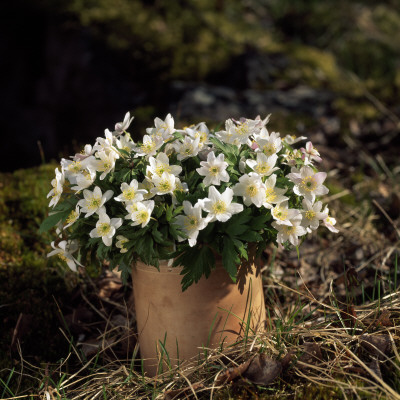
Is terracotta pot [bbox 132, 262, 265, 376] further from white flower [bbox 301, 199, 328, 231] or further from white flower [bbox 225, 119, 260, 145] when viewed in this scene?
white flower [bbox 225, 119, 260, 145]

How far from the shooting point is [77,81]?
6.02 meters

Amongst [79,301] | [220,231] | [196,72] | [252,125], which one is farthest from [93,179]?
[196,72]

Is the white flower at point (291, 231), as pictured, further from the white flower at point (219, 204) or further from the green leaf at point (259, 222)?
the white flower at point (219, 204)

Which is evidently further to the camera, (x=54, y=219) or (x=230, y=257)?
(x=54, y=219)

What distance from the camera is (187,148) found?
6.54ft

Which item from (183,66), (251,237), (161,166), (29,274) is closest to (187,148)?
(161,166)

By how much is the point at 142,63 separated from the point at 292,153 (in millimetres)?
3829

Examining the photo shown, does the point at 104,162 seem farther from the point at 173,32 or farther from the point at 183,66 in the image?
the point at 173,32

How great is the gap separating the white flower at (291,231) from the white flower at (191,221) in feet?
1.12

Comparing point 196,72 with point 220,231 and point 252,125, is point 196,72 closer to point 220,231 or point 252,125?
point 252,125

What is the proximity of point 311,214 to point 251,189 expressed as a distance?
32cm

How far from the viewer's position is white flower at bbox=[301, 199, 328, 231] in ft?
6.51

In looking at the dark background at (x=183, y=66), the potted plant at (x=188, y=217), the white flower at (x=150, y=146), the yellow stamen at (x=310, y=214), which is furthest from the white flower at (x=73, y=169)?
the dark background at (x=183, y=66)

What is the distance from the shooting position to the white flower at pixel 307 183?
76.7 inches
